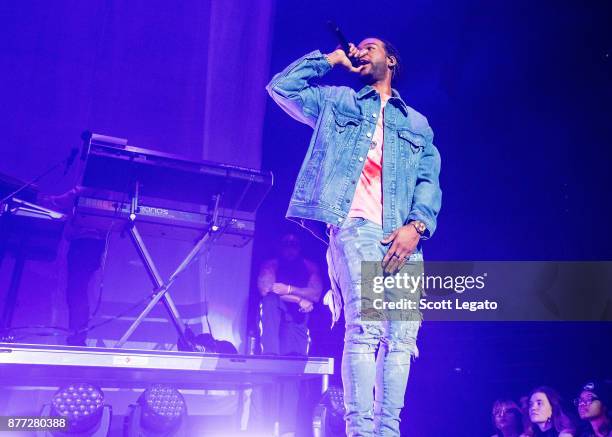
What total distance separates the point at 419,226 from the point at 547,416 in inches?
116

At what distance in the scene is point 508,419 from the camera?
4.65 m

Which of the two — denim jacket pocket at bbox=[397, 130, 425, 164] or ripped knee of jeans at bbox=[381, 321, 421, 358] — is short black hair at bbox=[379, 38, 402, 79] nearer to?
denim jacket pocket at bbox=[397, 130, 425, 164]

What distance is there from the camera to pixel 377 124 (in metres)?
2.45

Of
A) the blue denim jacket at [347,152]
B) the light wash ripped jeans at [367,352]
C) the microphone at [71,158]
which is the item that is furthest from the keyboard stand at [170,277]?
the light wash ripped jeans at [367,352]

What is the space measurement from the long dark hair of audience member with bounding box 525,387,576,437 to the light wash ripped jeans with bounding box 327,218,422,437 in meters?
2.89

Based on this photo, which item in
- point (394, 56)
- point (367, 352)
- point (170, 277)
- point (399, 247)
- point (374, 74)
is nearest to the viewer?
point (367, 352)

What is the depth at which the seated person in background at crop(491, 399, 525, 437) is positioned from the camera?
463cm

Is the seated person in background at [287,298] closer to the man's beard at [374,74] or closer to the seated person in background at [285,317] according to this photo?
the seated person in background at [285,317]

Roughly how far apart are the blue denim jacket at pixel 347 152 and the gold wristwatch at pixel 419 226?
3cm

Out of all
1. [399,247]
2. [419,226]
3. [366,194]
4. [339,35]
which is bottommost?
[399,247]

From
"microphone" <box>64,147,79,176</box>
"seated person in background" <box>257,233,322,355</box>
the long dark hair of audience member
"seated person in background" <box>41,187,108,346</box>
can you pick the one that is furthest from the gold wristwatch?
the long dark hair of audience member

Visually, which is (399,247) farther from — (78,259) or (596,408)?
(596,408)

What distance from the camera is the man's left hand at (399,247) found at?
2.13m

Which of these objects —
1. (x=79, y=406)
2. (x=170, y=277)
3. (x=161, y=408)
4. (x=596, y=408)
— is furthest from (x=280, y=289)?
(x=596, y=408)
